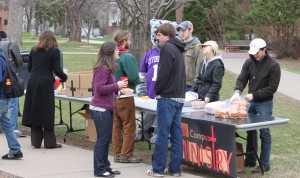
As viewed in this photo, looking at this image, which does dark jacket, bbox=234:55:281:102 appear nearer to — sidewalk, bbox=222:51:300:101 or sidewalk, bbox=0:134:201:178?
sidewalk, bbox=0:134:201:178

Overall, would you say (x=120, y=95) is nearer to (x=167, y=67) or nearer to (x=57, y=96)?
(x=167, y=67)

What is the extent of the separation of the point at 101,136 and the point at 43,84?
2.09m

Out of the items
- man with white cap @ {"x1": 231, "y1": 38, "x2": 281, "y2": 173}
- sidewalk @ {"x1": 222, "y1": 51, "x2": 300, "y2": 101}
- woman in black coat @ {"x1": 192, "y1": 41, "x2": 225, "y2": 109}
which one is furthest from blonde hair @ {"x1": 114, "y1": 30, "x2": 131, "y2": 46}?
sidewalk @ {"x1": 222, "y1": 51, "x2": 300, "y2": 101}

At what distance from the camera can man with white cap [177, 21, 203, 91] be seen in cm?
916

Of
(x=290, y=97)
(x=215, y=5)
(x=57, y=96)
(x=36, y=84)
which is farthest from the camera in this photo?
(x=215, y=5)

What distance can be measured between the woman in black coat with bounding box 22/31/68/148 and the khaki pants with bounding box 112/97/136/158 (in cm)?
130

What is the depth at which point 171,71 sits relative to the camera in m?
7.58

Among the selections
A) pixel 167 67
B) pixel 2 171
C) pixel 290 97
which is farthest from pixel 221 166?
pixel 290 97

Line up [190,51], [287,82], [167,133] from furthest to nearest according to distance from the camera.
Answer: [287,82]
[190,51]
[167,133]

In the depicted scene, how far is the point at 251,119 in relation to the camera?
7668 millimetres

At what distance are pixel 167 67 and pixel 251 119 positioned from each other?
1.21 m

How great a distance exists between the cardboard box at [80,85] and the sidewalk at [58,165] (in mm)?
905

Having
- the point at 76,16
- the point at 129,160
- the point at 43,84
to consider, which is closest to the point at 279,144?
the point at 129,160

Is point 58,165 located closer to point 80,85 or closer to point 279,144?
point 80,85
